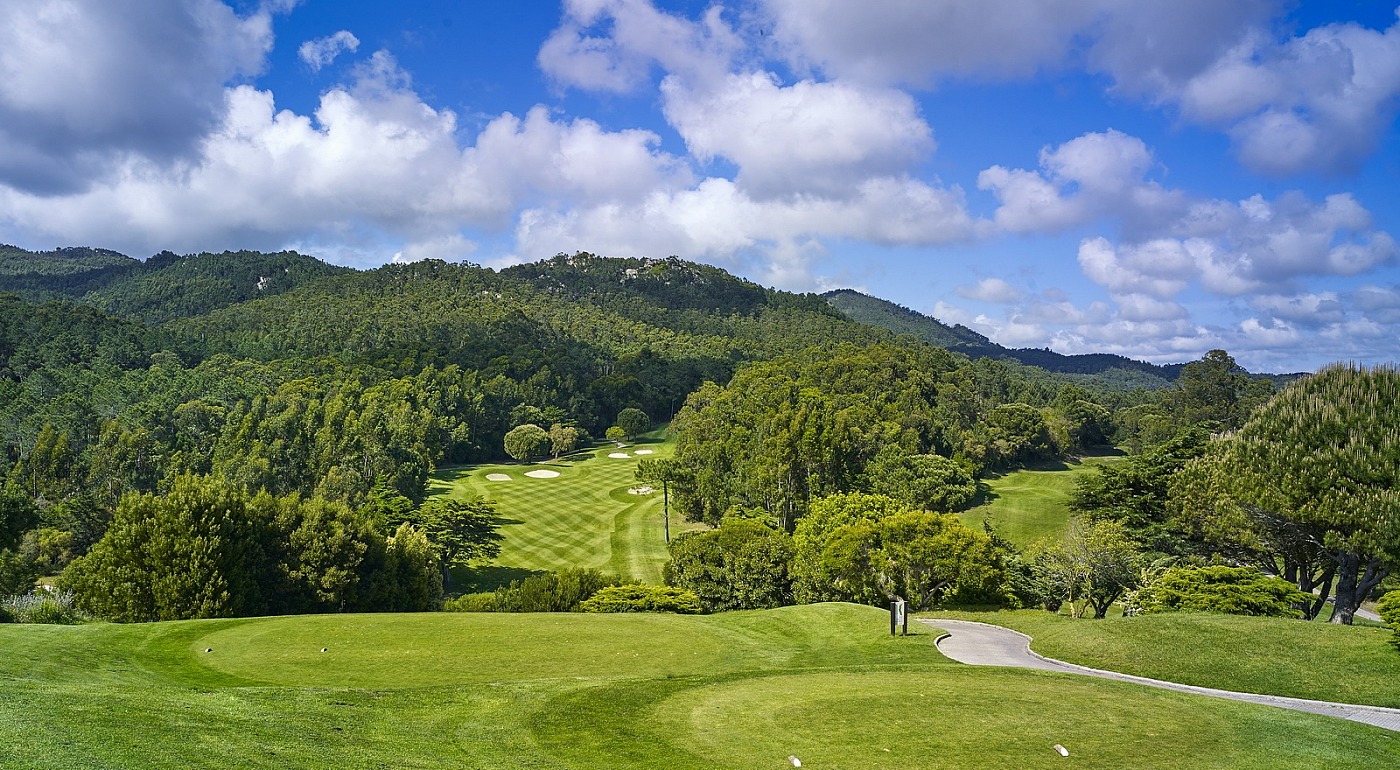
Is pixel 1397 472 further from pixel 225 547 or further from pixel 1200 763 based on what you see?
pixel 225 547

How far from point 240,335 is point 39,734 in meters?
174

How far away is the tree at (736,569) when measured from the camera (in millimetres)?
41031

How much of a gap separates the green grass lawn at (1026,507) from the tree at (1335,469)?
1330 inches

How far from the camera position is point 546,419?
5044 inches

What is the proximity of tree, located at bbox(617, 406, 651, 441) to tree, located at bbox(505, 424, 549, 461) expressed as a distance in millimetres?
21516

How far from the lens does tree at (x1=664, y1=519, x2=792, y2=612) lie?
41.0 m

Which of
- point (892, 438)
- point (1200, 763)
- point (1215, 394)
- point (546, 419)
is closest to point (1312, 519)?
point (1200, 763)

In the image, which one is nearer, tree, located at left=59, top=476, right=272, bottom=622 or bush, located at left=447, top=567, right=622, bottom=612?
tree, located at left=59, top=476, right=272, bottom=622

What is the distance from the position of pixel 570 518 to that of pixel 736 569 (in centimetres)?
3592

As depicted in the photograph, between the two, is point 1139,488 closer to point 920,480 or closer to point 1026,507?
point 920,480

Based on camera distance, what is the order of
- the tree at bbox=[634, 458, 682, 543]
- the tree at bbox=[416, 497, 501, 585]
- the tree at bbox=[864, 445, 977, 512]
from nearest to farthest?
the tree at bbox=[416, 497, 501, 585] < the tree at bbox=[634, 458, 682, 543] < the tree at bbox=[864, 445, 977, 512]

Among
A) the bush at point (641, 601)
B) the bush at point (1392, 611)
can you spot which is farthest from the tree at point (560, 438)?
the bush at point (1392, 611)

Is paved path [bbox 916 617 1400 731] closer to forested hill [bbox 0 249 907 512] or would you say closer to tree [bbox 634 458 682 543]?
tree [bbox 634 458 682 543]

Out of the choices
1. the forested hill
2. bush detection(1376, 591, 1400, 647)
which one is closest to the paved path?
bush detection(1376, 591, 1400, 647)
